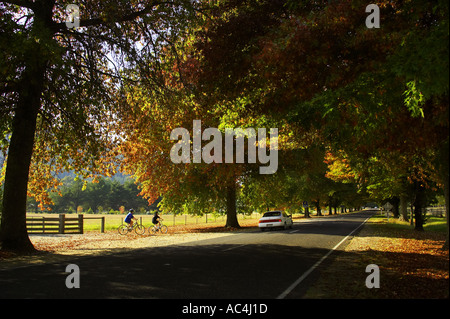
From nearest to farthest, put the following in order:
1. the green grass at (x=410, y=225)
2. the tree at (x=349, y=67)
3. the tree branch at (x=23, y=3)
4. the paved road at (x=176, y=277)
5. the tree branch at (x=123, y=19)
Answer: the tree at (x=349, y=67) < the paved road at (x=176, y=277) < the tree branch at (x=23, y=3) < the tree branch at (x=123, y=19) < the green grass at (x=410, y=225)

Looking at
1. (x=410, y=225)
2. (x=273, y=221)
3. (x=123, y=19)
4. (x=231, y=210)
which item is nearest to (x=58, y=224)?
(x=231, y=210)

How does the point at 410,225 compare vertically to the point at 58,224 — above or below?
below

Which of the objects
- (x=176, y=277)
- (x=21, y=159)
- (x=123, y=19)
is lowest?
(x=176, y=277)

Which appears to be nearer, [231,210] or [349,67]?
[349,67]

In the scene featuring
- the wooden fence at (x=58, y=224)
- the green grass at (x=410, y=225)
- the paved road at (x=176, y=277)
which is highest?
the paved road at (x=176, y=277)

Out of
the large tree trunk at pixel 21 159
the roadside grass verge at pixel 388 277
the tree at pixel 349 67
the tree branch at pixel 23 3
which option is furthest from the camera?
the large tree trunk at pixel 21 159

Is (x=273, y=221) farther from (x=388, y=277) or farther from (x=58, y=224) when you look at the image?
(x=388, y=277)

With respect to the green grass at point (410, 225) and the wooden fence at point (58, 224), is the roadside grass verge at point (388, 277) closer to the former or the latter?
the green grass at point (410, 225)

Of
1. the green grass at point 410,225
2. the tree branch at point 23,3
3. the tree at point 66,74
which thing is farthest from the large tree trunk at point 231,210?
the tree branch at point 23,3

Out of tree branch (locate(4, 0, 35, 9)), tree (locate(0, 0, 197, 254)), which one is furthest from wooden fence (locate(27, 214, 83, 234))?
tree branch (locate(4, 0, 35, 9))

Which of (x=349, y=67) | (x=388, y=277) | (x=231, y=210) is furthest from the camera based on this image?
(x=231, y=210)

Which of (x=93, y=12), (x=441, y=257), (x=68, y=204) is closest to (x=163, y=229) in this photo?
(x=93, y=12)
